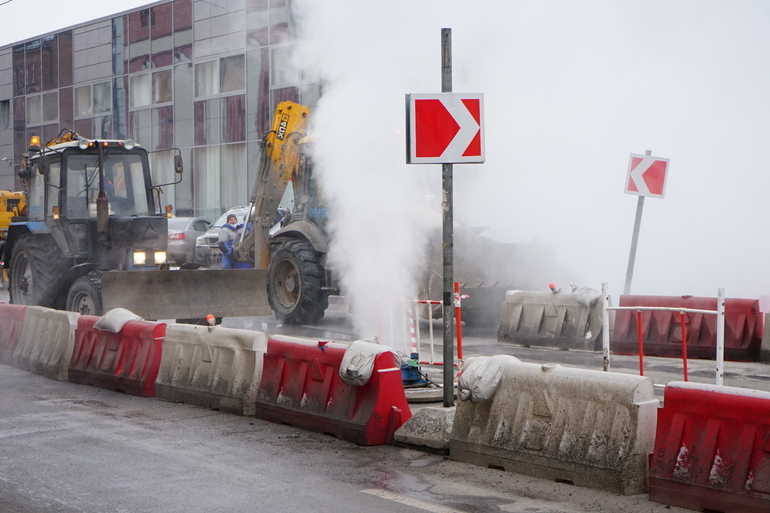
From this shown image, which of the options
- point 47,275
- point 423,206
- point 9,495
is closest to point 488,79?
point 423,206

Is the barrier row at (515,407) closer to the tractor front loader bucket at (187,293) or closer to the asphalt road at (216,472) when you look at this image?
the asphalt road at (216,472)

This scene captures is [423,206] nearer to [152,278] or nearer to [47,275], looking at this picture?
[152,278]

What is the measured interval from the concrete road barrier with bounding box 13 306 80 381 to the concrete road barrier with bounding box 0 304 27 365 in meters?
0.13

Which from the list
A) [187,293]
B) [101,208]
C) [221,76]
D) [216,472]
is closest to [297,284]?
[187,293]

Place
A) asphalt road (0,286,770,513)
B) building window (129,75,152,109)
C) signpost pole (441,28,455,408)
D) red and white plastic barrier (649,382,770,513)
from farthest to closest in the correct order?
building window (129,75,152,109)
signpost pole (441,28,455,408)
asphalt road (0,286,770,513)
red and white plastic barrier (649,382,770,513)

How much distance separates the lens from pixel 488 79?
14.5 meters

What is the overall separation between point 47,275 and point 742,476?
10.7m

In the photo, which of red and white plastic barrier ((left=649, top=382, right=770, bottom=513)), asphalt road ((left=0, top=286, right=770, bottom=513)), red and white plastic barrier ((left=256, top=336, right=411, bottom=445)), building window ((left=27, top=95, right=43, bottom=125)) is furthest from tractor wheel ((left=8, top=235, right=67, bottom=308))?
building window ((left=27, top=95, right=43, bottom=125))

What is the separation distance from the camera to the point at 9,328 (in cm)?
1134

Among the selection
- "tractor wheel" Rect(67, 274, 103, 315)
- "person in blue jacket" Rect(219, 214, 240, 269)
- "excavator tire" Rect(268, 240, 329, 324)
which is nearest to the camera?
"tractor wheel" Rect(67, 274, 103, 315)

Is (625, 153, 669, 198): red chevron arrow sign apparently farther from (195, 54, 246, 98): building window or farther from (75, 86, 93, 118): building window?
(75, 86, 93, 118): building window

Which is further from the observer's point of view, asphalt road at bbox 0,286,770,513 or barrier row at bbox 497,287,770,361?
barrier row at bbox 497,287,770,361

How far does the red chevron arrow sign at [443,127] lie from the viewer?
705cm

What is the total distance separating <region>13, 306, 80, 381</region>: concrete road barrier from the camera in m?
10.1
